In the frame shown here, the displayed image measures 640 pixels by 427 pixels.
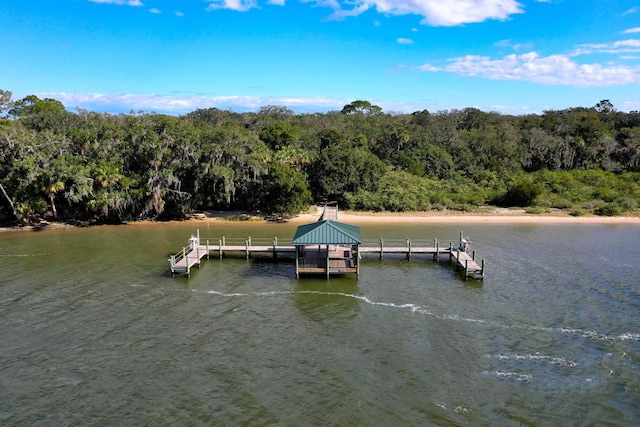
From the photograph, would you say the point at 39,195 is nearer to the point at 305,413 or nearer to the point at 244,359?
the point at 244,359

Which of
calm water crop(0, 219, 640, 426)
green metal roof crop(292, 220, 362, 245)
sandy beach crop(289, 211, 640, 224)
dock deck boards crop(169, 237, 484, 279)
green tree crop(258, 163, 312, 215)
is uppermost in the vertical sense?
green tree crop(258, 163, 312, 215)

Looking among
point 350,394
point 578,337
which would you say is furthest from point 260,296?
point 578,337

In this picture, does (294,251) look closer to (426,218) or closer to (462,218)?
(426,218)

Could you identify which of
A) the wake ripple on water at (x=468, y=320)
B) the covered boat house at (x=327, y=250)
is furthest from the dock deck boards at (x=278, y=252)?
the wake ripple on water at (x=468, y=320)

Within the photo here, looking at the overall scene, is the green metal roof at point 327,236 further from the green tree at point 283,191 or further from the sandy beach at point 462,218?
the sandy beach at point 462,218

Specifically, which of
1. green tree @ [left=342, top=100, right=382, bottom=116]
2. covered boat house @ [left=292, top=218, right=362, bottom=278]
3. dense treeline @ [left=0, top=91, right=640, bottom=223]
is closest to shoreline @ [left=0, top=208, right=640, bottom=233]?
dense treeline @ [left=0, top=91, right=640, bottom=223]

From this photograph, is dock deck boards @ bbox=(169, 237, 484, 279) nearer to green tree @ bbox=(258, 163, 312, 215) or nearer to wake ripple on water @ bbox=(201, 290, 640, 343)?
wake ripple on water @ bbox=(201, 290, 640, 343)
